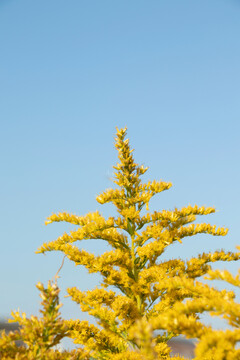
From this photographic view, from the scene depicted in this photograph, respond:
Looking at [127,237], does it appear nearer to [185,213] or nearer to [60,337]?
[185,213]

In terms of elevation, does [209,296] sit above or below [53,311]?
above

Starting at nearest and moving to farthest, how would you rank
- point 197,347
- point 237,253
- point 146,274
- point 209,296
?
1. point 197,347
2. point 209,296
3. point 146,274
4. point 237,253

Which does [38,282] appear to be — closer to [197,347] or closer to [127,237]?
[197,347]

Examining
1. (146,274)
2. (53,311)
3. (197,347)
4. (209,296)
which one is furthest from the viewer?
(146,274)

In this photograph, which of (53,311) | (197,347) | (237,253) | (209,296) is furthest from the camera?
(237,253)

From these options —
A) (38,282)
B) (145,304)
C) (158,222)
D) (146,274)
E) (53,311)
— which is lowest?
(53,311)

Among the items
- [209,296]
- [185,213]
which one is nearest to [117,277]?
[185,213]

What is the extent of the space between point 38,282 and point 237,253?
709 centimetres

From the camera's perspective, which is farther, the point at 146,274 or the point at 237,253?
the point at 237,253

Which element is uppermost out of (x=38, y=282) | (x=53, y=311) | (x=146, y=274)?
(x=146, y=274)

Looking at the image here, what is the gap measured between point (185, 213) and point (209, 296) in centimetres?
540

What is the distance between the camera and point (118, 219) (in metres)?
10.0

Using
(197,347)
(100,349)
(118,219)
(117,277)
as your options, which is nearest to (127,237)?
(118,219)

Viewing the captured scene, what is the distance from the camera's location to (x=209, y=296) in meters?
4.71
